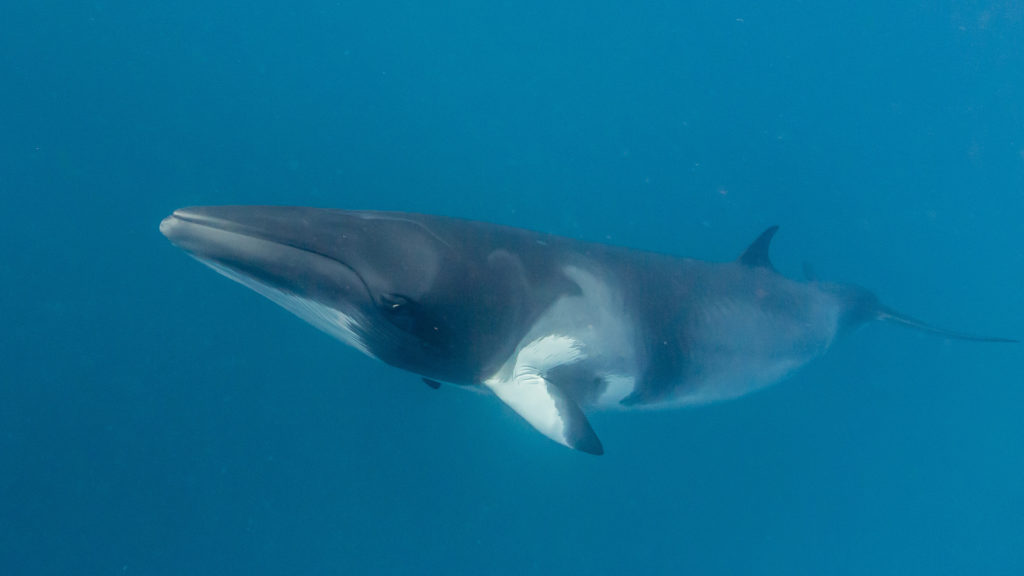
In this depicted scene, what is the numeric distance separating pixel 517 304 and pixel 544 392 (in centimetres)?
101

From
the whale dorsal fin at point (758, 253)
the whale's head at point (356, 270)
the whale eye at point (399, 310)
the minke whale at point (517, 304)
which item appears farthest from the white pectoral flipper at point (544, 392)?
the whale dorsal fin at point (758, 253)

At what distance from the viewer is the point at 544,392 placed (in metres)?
6.62

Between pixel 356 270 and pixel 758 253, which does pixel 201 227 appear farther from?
pixel 758 253

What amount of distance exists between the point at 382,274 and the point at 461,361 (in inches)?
54.6

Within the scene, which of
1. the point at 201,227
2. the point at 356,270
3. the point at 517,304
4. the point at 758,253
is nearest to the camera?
the point at 201,227

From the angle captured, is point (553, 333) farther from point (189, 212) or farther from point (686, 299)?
point (189, 212)

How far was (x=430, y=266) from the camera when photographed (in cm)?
584

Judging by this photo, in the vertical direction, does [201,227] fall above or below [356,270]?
below

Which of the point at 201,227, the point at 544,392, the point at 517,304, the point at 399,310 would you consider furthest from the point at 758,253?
the point at 201,227

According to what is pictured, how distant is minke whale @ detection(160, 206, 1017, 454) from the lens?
18.1 feet

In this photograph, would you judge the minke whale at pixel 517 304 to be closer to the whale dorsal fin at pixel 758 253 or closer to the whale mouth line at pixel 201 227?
the whale mouth line at pixel 201 227

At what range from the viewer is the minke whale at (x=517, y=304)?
5504mm

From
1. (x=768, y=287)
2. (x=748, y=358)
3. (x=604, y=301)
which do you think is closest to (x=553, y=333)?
(x=604, y=301)

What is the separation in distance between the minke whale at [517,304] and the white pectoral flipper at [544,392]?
0.04 feet
